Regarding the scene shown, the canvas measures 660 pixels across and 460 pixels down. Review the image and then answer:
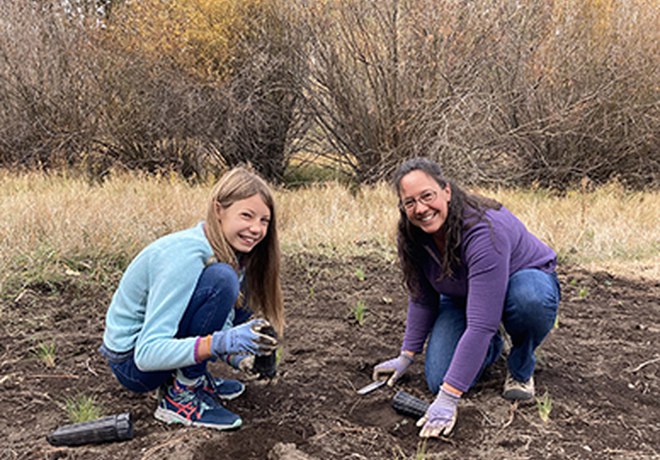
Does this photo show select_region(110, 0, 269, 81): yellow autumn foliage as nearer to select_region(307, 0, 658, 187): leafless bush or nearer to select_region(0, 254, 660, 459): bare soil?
select_region(307, 0, 658, 187): leafless bush

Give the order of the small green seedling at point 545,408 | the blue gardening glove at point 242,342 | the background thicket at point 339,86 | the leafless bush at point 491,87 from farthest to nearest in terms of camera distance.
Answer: the background thicket at point 339,86 < the leafless bush at point 491,87 < the small green seedling at point 545,408 < the blue gardening glove at point 242,342

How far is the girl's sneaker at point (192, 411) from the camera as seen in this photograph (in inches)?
106

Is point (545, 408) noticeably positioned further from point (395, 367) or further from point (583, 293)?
point (583, 293)

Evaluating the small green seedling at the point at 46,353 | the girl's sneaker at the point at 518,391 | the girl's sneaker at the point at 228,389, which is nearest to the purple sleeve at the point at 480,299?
the girl's sneaker at the point at 518,391

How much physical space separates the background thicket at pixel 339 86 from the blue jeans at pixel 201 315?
666 centimetres

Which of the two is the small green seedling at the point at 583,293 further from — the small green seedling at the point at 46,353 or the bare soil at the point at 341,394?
the small green seedling at the point at 46,353

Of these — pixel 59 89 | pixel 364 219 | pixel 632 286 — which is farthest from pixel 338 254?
pixel 59 89

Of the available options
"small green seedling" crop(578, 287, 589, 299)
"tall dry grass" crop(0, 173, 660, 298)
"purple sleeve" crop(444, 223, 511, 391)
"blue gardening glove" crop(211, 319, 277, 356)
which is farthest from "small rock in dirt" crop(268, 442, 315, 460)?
"small green seedling" crop(578, 287, 589, 299)

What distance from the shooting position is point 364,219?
720cm

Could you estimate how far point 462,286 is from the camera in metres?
3.07

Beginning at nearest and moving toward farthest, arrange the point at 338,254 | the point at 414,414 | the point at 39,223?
the point at 414,414
the point at 39,223
the point at 338,254

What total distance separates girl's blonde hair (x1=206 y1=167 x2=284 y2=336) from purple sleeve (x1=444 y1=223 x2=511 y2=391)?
0.89 metres

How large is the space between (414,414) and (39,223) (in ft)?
12.5

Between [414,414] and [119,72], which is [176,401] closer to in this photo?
[414,414]
